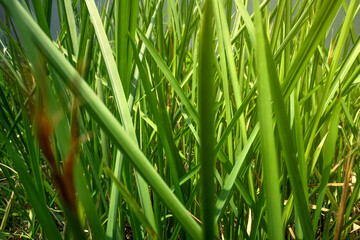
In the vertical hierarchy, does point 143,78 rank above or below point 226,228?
above

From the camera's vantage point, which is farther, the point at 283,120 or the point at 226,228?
the point at 226,228

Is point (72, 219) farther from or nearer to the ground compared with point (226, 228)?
farther from the ground

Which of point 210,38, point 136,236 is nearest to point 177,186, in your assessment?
point 136,236

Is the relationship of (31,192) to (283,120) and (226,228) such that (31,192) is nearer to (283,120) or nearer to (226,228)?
(283,120)

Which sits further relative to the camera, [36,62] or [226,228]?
[226,228]

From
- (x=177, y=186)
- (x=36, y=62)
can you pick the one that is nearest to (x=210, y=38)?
(x=36, y=62)

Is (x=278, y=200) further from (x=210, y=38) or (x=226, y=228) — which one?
(x=226, y=228)

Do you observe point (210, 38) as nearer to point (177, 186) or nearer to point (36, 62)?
point (36, 62)
